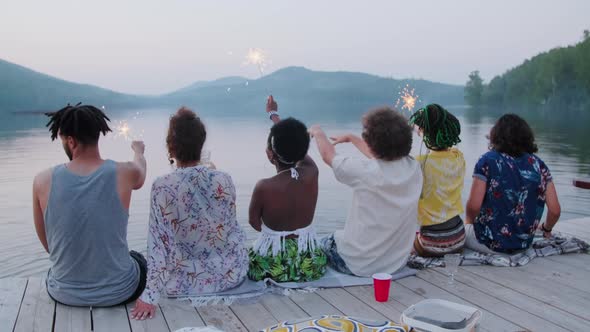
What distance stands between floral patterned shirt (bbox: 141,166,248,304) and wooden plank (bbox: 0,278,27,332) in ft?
2.84

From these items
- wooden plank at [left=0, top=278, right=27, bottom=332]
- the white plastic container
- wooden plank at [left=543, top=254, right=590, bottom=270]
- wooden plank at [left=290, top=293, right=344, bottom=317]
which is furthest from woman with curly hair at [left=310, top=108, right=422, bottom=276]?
wooden plank at [left=0, top=278, right=27, bottom=332]

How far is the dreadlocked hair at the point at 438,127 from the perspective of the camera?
413 cm

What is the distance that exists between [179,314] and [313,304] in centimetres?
91

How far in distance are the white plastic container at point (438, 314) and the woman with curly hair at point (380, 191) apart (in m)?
1.26

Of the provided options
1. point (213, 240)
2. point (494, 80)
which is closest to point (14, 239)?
point (213, 240)

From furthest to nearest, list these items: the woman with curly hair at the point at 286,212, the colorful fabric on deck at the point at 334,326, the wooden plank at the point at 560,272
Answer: the wooden plank at the point at 560,272 → the woman with curly hair at the point at 286,212 → the colorful fabric on deck at the point at 334,326

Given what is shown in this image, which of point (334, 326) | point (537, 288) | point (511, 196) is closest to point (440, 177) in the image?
point (511, 196)

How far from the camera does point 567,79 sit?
211ft

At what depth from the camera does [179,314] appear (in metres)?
3.35

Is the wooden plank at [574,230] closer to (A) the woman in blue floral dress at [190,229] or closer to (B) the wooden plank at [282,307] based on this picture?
(B) the wooden plank at [282,307]

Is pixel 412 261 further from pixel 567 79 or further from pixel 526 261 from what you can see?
pixel 567 79

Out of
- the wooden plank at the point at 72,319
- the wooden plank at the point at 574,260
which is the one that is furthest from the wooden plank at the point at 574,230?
the wooden plank at the point at 72,319

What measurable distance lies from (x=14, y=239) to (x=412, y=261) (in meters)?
7.17

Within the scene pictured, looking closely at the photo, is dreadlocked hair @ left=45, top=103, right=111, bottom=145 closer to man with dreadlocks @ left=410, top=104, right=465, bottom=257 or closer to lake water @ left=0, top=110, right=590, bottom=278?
lake water @ left=0, top=110, right=590, bottom=278
